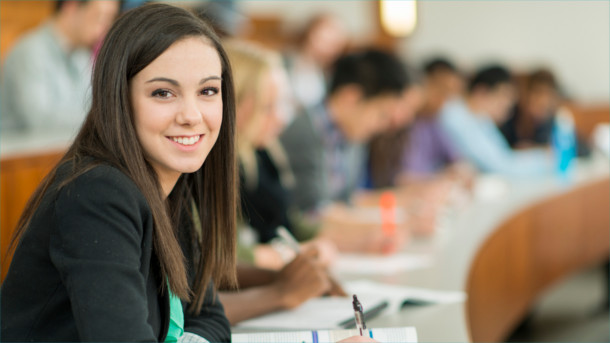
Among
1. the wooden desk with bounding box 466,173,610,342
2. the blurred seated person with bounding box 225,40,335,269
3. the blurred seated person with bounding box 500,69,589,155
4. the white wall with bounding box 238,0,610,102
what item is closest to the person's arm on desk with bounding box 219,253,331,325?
the blurred seated person with bounding box 225,40,335,269

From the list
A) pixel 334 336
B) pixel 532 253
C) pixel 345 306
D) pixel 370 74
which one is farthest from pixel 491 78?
pixel 334 336

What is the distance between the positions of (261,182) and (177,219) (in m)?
1.07

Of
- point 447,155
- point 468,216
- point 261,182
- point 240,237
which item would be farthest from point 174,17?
point 447,155

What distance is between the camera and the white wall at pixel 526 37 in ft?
26.7

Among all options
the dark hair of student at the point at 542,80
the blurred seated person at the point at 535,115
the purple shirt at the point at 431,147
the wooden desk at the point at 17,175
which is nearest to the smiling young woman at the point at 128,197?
the wooden desk at the point at 17,175

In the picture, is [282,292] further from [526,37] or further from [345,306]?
[526,37]

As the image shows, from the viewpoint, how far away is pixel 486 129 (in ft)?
15.6

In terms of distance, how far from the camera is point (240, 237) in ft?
6.57

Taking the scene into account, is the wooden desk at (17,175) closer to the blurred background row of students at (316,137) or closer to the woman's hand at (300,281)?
the blurred background row of students at (316,137)

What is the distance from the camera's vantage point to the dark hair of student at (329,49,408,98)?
2936 mm

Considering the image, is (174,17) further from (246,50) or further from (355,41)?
(355,41)

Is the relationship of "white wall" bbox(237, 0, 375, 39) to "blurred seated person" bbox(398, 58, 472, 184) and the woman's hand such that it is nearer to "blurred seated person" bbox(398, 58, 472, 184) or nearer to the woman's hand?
"blurred seated person" bbox(398, 58, 472, 184)

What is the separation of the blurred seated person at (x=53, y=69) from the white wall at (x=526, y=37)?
5085mm

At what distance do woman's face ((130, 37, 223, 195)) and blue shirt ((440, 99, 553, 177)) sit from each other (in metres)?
3.08
